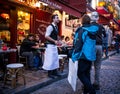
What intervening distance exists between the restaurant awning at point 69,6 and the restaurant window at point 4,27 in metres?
1.88

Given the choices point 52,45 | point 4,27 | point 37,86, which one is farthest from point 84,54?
point 4,27

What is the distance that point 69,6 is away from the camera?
13992mm

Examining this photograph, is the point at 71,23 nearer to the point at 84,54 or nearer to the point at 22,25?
the point at 22,25

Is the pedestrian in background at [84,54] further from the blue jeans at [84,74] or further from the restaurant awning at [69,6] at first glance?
the restaurant awning at [69,6]

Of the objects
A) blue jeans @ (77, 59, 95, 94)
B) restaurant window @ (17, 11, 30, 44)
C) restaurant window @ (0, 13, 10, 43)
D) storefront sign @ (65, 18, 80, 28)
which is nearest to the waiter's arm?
blue jeans @ (77, 59, 95, 94)

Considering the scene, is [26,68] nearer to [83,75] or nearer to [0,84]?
[0,84]

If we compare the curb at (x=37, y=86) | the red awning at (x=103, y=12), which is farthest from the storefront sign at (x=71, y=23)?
the curb at (x=37, y=86)

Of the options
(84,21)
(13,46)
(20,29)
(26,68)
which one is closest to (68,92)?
(84,21)

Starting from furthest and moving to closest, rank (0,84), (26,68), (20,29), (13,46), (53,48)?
(20,29) < (13,46) < (26,68) < (53,48) < (0,84)

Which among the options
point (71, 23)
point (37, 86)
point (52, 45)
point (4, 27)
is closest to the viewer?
point (37, 86)

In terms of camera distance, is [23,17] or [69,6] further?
[69,6]

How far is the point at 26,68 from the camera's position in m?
11.4

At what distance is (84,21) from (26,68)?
4.91m

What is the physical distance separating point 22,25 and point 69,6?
2508mm
